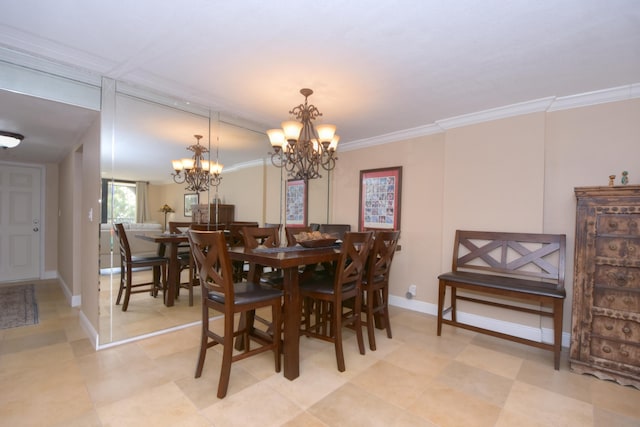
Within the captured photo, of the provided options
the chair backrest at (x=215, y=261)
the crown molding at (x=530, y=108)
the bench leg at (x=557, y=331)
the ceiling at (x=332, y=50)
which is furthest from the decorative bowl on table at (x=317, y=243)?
the crown molding at (x=530, y=108)

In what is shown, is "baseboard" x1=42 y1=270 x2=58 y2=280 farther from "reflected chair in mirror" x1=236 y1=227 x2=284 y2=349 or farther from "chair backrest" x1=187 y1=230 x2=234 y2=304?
"chair backrest" x1=187 y1=230 x2=234 y2=304

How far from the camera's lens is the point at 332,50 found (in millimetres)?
1931

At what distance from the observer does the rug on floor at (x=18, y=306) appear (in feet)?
9.64

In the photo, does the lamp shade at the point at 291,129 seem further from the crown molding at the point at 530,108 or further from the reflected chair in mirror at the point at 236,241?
the crown molding at the point at 530,108

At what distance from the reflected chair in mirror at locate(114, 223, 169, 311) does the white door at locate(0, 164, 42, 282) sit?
3.40 meters

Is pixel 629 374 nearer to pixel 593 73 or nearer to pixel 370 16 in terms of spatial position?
pixel 593 73

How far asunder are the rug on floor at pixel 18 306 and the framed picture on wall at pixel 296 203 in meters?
3.03

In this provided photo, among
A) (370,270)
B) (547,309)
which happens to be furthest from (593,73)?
(370,270)

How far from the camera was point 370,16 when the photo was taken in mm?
1603

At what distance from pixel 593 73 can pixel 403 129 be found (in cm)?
178

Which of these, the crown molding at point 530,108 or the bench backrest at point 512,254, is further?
the bench backrest at point 512,254

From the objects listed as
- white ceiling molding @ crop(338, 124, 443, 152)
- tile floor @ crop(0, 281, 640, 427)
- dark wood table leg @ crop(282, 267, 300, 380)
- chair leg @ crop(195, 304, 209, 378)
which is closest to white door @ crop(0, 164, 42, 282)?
tile floor @ crop(0, 281, 640, 427)

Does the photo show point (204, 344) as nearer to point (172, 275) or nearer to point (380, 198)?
point (172, 275)

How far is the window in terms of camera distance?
2.45 meters
